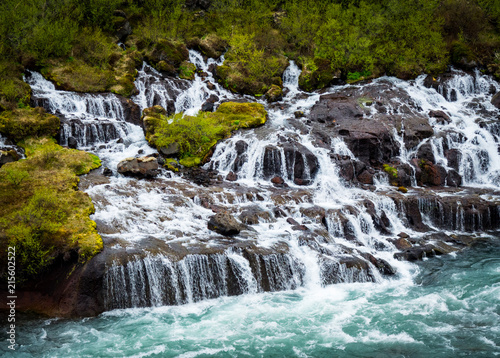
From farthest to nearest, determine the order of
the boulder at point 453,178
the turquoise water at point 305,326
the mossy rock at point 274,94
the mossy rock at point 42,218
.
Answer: the mossy rock at point 274,94, the boulder at point 453,178, the mossy rock at point 42,218, the turquoise water at point 305,326

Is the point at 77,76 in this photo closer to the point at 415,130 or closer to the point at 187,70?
the point at 187,70

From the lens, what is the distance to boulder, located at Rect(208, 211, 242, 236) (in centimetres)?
1395

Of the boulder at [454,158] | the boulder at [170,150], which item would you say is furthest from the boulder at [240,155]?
the boulder at [454,158]

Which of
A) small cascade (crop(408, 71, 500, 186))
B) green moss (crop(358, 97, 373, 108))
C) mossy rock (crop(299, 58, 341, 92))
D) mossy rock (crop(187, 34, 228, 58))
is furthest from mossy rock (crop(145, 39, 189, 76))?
small cascade (crop(408, 71, 500, 186))

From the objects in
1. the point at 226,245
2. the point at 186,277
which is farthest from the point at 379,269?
the point at 186,277

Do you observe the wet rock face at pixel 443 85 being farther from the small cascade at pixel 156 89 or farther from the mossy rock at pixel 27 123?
the mossy rock at pixel 27 123

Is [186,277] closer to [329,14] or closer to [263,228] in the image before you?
[263,228]

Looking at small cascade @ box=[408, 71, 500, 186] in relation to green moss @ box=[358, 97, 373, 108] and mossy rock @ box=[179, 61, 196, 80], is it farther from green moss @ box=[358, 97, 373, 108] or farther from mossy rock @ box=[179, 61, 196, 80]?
mossy rock @ box=[179, 61, 196, 80]

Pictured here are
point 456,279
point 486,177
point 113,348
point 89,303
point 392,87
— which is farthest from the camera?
point 392,87

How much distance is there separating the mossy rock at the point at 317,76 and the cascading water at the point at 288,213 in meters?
1.79

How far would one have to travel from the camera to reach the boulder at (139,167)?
18.2m

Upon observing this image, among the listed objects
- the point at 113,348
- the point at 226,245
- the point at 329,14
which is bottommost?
the point at 113,348

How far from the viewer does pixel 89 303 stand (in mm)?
10891

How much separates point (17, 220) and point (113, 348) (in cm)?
548
